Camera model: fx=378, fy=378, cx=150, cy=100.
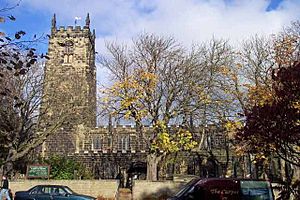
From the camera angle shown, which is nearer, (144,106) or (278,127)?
(278,127)

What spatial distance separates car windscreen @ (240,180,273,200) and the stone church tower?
7234mm

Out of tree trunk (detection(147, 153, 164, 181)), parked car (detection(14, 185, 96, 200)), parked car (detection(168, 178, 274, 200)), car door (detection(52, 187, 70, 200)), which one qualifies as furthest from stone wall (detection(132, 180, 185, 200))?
parked car (detection(168, 178, 274, 200))

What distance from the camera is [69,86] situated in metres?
29.5

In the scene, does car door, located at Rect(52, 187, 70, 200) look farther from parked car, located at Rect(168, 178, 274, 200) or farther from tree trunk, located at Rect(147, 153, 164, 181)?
tree trunk, located at Rect(147, 153, 164, 181)

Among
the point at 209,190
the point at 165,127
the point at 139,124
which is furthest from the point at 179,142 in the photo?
the point at 209,190

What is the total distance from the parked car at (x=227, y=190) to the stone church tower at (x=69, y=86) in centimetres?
604

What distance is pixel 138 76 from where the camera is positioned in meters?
26.2

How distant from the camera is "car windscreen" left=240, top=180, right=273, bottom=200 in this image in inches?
481

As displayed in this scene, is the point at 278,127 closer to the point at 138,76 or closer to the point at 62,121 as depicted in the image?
the point at 138,76

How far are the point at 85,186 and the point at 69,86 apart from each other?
351 inches

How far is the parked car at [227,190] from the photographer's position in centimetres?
1206

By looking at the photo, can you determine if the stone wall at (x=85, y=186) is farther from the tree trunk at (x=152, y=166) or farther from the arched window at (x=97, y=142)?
the arched window at (x=97, y=142)

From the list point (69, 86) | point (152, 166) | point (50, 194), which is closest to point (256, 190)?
Result: point (50, 194)

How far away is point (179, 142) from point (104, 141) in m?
19.1
